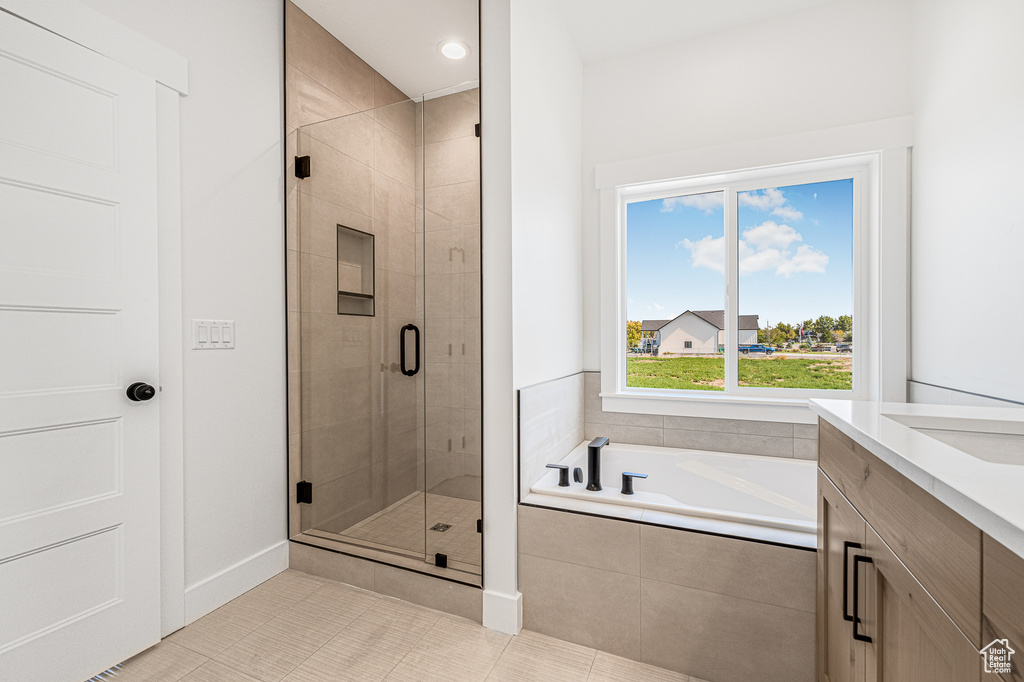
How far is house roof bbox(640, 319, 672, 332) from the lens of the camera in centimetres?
271

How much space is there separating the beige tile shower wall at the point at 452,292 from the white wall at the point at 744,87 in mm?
1030

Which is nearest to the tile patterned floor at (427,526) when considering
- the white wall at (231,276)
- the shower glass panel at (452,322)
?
the shower glass panel at (452,322)

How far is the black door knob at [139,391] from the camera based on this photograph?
1.55 m

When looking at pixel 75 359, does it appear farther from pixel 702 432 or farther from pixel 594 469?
pixel 702 432

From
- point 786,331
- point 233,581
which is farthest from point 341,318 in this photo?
A: point 786,331

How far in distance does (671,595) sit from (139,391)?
6.14 ft

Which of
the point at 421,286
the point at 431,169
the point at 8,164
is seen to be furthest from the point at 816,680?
the point at 8,164

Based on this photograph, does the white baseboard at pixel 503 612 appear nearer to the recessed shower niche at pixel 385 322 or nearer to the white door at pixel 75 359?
the recessed shower niche at pixel 385 322

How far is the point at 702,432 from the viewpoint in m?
2.47

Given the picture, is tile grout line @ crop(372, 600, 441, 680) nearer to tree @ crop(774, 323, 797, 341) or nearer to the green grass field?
the green grass field

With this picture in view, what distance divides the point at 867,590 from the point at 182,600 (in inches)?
83.5

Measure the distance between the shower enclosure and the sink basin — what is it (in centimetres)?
132

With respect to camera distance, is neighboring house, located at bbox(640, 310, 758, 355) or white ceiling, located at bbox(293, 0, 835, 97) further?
neighboring house, located at bbox(640, 310, 758, 355)

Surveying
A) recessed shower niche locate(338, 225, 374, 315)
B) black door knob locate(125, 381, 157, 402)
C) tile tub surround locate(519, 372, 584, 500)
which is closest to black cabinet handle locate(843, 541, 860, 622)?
tile tub surround locate(519, 372, 584, 500)
